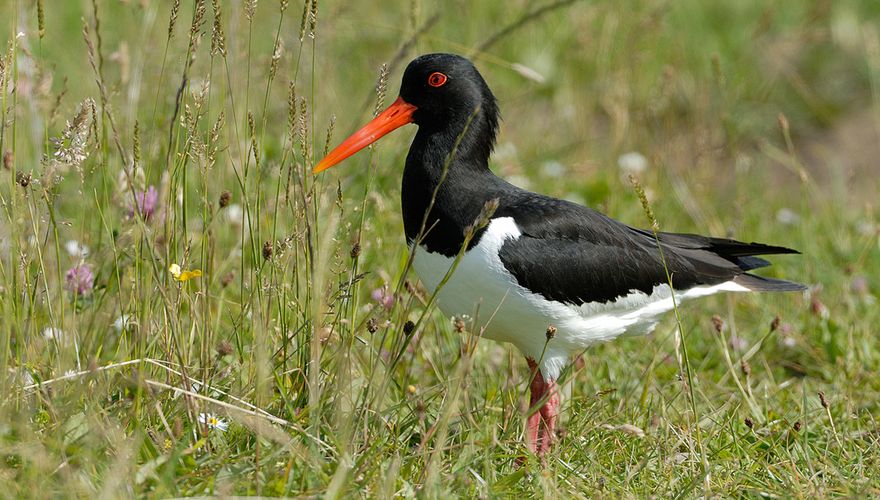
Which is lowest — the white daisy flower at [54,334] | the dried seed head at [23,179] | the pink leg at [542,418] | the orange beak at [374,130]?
the pink leg at [542,418]

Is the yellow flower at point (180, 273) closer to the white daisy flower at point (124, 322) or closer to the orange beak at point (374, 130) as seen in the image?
the white daisy flower at point (124, 322)

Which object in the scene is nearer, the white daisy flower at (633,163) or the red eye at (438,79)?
the red eye at (438,79)

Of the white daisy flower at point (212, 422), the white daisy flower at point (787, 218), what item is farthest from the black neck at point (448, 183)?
the white daisy flower at point (787, 218)

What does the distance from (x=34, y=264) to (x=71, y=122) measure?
4.14 ft

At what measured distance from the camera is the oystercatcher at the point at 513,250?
3887 mm

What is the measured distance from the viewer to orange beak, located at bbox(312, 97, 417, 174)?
3.98m

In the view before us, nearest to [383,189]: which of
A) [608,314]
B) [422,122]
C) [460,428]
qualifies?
[422,122]

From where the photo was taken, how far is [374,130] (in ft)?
13.5

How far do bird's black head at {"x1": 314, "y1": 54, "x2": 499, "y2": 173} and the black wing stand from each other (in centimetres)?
39

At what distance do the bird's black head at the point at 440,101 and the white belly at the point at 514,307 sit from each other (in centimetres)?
47

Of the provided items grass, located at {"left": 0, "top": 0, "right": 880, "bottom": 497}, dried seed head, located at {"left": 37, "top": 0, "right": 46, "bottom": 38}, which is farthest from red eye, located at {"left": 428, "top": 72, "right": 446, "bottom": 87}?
dried seed head, located at {"left": 37, "top": 0, "right": 46, "bottom": 38}

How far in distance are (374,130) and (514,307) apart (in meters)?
0.89

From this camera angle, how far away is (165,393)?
343 cm

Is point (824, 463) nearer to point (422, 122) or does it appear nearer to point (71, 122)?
point (422, 122)
